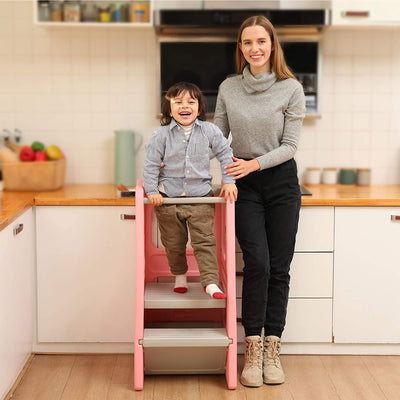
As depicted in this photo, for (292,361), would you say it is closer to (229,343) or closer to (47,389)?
(229,343)

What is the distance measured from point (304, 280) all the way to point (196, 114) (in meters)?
0.95

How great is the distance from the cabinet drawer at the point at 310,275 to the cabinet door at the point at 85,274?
520mm

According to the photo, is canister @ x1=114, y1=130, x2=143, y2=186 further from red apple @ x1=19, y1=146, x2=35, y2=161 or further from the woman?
the woman

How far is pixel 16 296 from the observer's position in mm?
2709

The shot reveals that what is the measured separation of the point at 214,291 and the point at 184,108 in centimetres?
71

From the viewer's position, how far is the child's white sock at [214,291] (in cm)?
260

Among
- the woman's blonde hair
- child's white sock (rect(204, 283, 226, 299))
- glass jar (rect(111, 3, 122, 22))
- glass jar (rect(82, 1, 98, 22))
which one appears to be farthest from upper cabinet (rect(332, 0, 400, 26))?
child's white sock (rect(204, 283, 226, 299))

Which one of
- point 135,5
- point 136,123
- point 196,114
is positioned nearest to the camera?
point 196,114

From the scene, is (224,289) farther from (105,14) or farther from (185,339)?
(105,14)

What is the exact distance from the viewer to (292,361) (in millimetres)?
3002

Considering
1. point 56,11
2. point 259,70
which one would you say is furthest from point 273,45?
point 56,11

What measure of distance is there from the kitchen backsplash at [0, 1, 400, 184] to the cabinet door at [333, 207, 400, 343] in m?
0.66

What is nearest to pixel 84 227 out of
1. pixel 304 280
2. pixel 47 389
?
pixel 47 389

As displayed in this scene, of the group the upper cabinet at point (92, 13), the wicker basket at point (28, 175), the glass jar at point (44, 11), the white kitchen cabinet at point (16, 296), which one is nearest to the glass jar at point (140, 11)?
the upper cabinet at point (92, 13)
